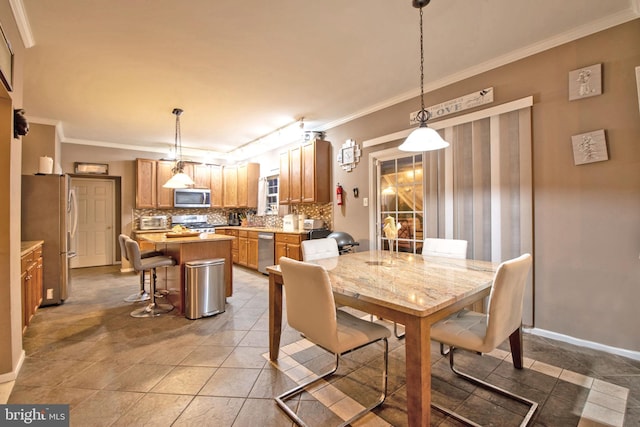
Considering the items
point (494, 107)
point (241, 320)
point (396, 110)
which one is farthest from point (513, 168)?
point (241, 320)

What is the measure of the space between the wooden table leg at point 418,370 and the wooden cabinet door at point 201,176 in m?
6.41

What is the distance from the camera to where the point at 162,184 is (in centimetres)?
626

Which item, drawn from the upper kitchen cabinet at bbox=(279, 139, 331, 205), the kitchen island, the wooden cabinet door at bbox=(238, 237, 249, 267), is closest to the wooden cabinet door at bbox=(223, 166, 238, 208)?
the wooden cabinet door at bbox=(238, 237, 249, 267)

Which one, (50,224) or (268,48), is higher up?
(268,48)

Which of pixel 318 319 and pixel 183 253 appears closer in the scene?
pixel 318 319

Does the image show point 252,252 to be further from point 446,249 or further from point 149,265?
point 446,249

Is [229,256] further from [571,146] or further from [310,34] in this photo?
[571,146]

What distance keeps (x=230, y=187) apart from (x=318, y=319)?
19.9 ft

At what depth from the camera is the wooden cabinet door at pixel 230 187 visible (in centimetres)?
706

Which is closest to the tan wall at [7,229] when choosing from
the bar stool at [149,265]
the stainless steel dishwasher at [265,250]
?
the bar stool at [149,265]

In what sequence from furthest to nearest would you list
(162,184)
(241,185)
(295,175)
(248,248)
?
(241,185)
(162,184)
(248,248)
(295,175)

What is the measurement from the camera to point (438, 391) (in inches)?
73.9

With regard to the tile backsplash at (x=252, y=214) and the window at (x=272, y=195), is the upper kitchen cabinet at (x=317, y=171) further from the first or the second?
the window at (x=272, y=195)

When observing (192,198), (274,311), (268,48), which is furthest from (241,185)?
(274,311)
